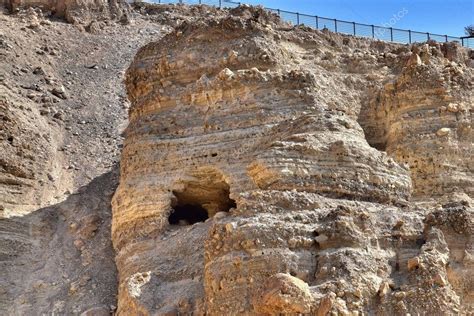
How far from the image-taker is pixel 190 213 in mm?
22906

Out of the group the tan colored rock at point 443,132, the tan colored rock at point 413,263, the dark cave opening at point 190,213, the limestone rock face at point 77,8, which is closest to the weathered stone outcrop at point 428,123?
the tan colored rock at point 443,132

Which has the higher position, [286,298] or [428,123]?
[428,123]

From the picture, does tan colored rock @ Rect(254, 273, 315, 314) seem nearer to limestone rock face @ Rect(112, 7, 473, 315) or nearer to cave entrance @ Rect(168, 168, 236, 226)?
limestone rock face @ Rect(112, 7, 473, 315)

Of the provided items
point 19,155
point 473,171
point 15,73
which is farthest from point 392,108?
point 15,73

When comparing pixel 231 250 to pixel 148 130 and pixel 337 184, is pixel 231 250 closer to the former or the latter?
pixel 337 184

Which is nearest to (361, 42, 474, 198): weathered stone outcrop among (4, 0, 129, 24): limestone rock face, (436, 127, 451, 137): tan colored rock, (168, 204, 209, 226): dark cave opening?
(436, 127, 451, 137): tan colored rock

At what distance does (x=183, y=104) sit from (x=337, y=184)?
518cm

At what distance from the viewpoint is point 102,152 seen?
3092cm

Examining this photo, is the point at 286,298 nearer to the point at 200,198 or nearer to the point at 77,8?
the point at 200,198

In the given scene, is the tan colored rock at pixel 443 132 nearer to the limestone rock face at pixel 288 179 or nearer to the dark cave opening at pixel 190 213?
Answer: the limestone rock face at pixel 288 179

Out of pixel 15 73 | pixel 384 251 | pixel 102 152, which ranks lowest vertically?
pixel 384 251

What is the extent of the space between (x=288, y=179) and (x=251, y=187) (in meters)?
1.50

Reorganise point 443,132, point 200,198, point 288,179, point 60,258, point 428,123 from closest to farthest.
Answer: point 288,179 → point 200,198 → point 443,132 → point 428,123 → point 60,258

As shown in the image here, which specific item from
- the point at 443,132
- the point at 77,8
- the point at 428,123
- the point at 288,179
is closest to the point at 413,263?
the point at 288,179
